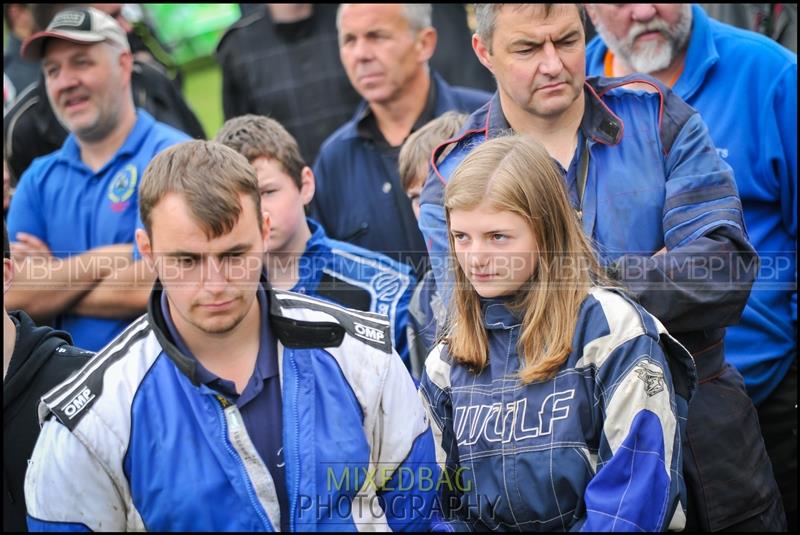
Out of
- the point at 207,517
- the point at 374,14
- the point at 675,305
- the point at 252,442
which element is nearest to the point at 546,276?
the point at 675,305

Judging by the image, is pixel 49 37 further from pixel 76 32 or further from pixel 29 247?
pixel 29 247

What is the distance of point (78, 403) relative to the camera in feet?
8.68

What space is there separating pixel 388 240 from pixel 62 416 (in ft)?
7.15

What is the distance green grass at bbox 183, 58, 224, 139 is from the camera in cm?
1101

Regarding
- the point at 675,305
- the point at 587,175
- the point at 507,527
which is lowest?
the point at 507,527

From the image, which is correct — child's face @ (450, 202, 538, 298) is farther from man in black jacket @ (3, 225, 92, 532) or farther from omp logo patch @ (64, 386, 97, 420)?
man in black jacket @ (3, 225, 92, 532)

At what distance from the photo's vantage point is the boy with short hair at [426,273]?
12.3 feet

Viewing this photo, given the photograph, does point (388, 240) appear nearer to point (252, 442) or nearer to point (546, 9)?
point (546, 9)

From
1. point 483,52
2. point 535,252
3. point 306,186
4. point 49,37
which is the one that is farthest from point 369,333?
point 49,37

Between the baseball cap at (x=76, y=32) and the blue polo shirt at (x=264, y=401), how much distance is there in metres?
2.48

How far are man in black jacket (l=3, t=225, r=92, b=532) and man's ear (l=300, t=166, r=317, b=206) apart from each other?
1303mm

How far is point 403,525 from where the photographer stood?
289 cm

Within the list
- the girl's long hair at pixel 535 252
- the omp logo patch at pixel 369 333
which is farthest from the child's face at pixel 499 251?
the omp logo patch at pixel 369 333

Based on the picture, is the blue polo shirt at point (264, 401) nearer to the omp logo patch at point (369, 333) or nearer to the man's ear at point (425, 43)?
the omp logo patch at point (369, 333)
